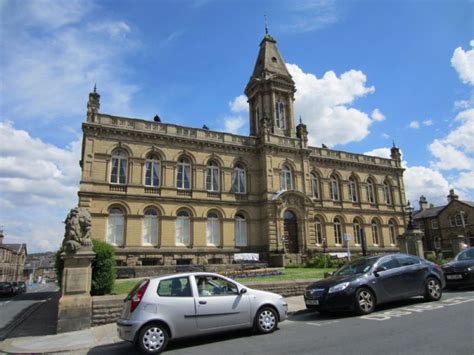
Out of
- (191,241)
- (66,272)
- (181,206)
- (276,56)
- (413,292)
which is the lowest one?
(413,292)

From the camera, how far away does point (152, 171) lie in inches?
1046

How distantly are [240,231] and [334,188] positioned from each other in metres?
12.0

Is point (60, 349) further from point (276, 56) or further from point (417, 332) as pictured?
point (276, 56)

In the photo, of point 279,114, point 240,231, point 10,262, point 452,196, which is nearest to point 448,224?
point 452,196

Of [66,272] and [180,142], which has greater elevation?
[180,142]

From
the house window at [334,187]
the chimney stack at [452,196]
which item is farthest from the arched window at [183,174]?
the chimney stack at [452,196]

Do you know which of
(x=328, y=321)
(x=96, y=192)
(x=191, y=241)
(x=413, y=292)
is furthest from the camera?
(x=191, y=241)

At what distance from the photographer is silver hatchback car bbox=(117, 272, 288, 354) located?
7.00 meters

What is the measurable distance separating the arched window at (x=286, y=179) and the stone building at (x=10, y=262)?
57597mm

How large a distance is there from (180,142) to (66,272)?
18.3 metres

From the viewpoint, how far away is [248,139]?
30.6m

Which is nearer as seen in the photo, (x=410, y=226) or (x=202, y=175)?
(x=410, y=226)

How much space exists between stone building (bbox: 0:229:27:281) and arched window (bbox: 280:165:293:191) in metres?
57.6

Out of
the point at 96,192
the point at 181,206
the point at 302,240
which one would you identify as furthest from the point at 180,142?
the point at 302,240
